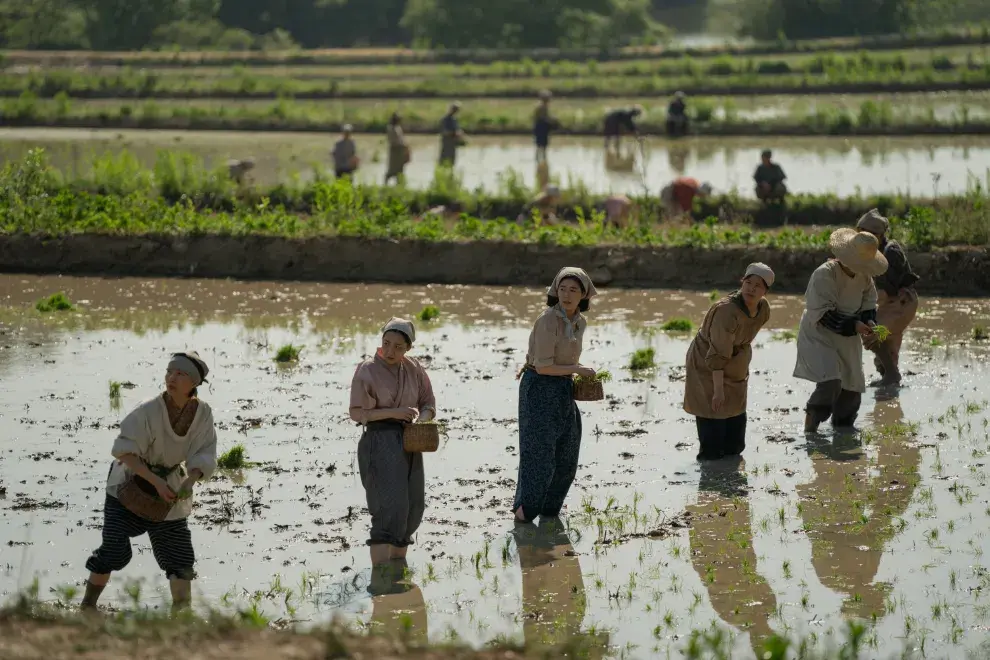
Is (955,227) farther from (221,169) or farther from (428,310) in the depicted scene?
(221,169)

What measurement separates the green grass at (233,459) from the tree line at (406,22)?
1795 inches

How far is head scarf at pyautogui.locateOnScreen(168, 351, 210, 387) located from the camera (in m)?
7.30

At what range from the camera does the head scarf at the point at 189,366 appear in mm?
7301

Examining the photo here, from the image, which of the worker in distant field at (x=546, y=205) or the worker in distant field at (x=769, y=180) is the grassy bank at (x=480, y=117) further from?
the worker in distant field at (x=546, y=205)

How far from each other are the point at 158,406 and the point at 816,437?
533 centimetres

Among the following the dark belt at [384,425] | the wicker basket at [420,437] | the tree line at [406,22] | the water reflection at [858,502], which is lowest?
the water reflection at [858,502]

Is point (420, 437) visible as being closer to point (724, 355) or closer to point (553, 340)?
point (553, 340)

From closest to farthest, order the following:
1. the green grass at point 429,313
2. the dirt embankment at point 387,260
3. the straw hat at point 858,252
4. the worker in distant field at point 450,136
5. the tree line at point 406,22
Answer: the straw hat at point 858,252 → the green grass at point 429,313 → the dirt embankment at point 387,260 → the worker in distant field at point 450,136 → the tree line at point 406,22

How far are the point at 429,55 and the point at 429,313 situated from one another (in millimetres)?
37743

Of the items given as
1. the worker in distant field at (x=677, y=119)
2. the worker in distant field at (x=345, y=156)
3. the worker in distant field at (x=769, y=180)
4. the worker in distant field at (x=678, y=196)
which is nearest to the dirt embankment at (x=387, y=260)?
the worker in distant field at (x=678, y=196)

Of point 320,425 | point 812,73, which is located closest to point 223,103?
point 812,73

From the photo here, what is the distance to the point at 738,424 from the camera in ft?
34.3

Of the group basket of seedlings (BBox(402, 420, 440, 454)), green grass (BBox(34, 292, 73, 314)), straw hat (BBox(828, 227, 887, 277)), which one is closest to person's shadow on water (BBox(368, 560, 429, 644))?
basket of seedlings (BBox(402, 420, 440, 454))

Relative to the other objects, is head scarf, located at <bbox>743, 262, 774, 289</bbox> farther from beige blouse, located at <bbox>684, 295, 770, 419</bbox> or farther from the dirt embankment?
the dirt embankment
